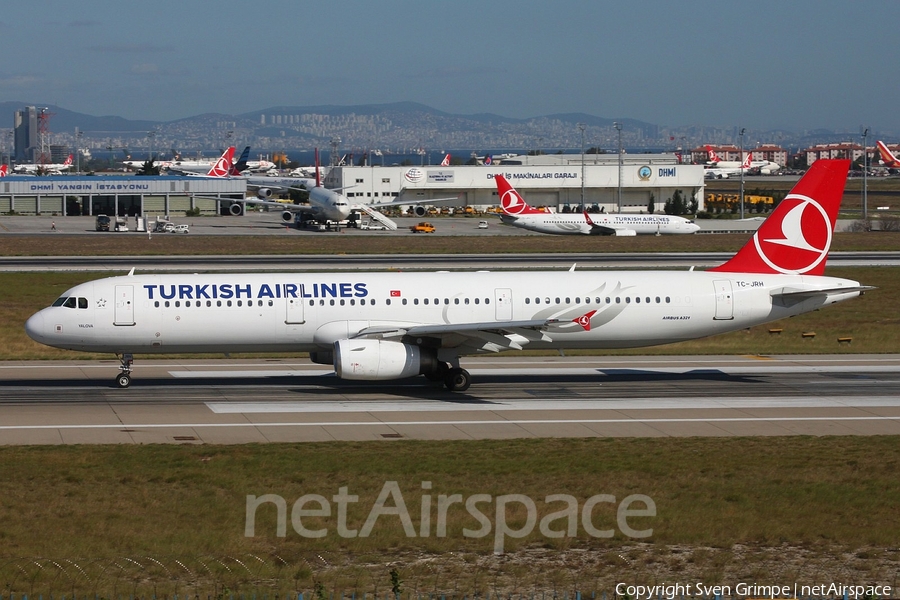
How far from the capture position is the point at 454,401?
3500cm

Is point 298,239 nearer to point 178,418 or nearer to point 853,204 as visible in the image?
point 178,418

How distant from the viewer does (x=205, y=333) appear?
36.1 m

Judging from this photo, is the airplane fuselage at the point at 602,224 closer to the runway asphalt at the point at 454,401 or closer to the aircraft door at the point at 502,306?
the runway asphalt at the point at 454,401

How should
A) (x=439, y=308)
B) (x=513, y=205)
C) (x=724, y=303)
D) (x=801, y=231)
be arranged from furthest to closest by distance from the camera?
(x=513, y=205)
(x=801, y=231)
(x=724, y=303)
(x=439, y=308)

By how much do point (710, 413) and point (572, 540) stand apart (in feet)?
48.5

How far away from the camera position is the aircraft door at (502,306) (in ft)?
124

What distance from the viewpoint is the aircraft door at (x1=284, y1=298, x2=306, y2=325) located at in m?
36.4

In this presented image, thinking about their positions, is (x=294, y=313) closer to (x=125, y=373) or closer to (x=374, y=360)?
(x=374, y=360)

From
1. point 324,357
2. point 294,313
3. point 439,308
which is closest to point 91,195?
point 324,357

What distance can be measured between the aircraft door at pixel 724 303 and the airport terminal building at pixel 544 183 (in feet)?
416

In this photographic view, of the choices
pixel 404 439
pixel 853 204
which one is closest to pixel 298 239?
pixel 404 439

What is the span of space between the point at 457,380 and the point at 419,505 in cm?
1492

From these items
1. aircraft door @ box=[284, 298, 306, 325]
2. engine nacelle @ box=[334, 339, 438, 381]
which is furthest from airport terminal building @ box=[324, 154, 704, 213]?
engine nacelle @ box=[334, 339, 438, 381]

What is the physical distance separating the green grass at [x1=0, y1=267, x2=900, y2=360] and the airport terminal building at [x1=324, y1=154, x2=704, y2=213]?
101m
